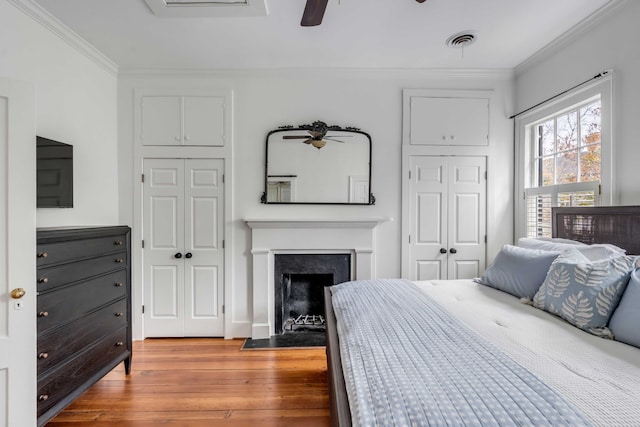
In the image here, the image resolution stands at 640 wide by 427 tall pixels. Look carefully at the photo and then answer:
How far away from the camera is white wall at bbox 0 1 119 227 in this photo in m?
1.87

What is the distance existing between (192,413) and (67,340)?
33.8 inches

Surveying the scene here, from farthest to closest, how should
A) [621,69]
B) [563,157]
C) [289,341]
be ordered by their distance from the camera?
[289,341] < [563,157] < [621,69]

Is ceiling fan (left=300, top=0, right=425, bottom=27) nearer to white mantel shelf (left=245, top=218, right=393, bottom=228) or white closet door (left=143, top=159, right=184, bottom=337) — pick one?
white mantel shelf (left=245, top=218, right=393, bottom=228)

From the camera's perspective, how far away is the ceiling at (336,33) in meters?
1.94

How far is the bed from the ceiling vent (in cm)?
167

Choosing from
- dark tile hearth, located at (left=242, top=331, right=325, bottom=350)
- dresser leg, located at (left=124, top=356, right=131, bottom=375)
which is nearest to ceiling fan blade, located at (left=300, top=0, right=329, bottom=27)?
dark tile hearth, located at (left=242, top=331, right=325, bottom=350)

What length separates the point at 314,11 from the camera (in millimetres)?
1574

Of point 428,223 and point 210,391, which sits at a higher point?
point 428,223

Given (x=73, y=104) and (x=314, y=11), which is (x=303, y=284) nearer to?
(x=314, y=11)

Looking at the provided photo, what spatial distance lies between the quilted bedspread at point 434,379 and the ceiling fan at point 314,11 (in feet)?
5.29

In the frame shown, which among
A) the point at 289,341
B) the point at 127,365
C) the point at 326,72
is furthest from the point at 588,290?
the point at 127,365

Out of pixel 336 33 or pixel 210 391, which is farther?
pixel 336 33

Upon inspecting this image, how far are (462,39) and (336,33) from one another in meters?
1.03

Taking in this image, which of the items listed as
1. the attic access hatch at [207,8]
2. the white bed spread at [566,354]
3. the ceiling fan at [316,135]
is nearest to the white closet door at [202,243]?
the ceiling fan at [316,135]
